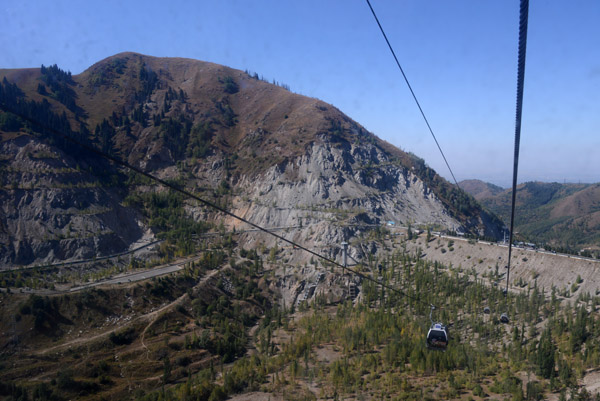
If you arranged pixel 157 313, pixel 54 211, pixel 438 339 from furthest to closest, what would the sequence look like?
pixel 54 211
pixel 157 313
pixel 438 339

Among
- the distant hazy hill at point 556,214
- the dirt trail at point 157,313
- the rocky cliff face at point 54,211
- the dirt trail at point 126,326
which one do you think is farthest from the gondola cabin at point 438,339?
the distant hazy hill at point 556,214

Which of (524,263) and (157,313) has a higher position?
(524,263)

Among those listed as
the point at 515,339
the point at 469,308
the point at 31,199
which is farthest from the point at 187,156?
the point at 515,339

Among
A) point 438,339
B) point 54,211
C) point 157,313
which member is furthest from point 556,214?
point 54,211

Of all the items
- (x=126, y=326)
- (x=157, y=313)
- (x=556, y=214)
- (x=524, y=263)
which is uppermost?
(x=556, y=214)

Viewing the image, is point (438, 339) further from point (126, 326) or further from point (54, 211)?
point (54, 211)

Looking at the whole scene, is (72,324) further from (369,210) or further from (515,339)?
(369,210)

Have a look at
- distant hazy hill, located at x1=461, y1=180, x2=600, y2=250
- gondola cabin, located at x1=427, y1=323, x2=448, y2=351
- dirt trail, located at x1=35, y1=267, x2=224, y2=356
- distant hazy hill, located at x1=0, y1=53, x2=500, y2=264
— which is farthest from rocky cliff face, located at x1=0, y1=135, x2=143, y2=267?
distant hazy hill, located at x1=461, y1=180, x2=600, y2=250
